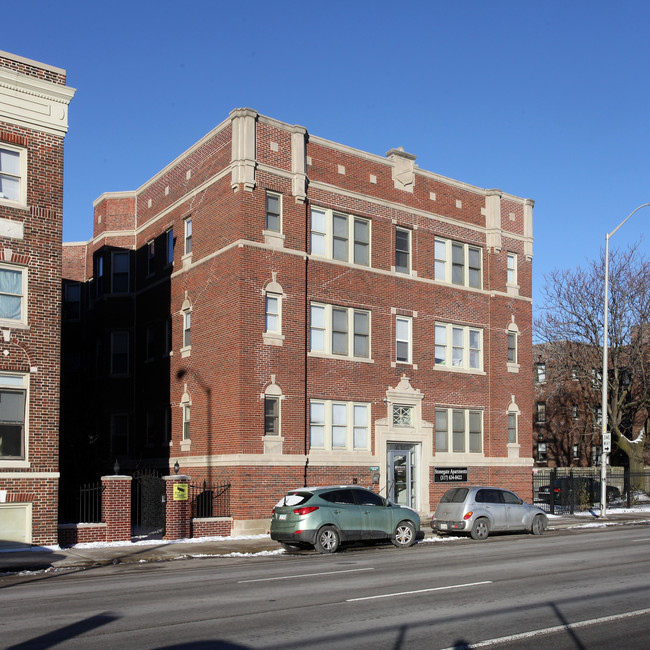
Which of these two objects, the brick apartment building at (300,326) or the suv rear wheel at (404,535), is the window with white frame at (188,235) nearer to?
the brick apartment building at (300,326)

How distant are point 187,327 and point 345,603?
20.6 metres

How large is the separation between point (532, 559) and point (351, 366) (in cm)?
1320

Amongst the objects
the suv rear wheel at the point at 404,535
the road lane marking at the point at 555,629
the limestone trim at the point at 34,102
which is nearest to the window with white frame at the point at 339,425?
the suv rear wheel at the point at 404,535

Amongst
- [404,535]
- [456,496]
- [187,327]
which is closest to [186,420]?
[187,327]

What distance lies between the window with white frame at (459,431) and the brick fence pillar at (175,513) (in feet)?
39.7

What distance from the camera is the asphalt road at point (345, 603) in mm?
9781

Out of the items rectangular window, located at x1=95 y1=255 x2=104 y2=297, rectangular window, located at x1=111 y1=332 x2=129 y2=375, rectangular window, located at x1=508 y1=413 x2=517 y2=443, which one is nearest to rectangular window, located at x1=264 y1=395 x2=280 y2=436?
rectangular window, located at x1=111 y1=332 x2=129 y2=375

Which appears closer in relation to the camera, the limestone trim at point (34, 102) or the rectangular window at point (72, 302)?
the limestone trim at point (34, 102)

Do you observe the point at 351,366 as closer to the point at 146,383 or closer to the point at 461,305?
the point at 461,305

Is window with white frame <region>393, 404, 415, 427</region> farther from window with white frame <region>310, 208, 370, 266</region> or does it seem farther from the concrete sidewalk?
the concrete sidewalk

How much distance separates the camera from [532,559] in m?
18.5

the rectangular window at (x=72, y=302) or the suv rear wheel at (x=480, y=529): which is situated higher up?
the rectangular window at (x=72, y=302)

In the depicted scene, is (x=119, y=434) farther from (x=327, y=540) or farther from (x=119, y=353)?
(x=327, y=540)

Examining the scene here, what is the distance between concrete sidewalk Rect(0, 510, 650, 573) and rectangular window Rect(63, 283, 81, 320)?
1790 centimetres
